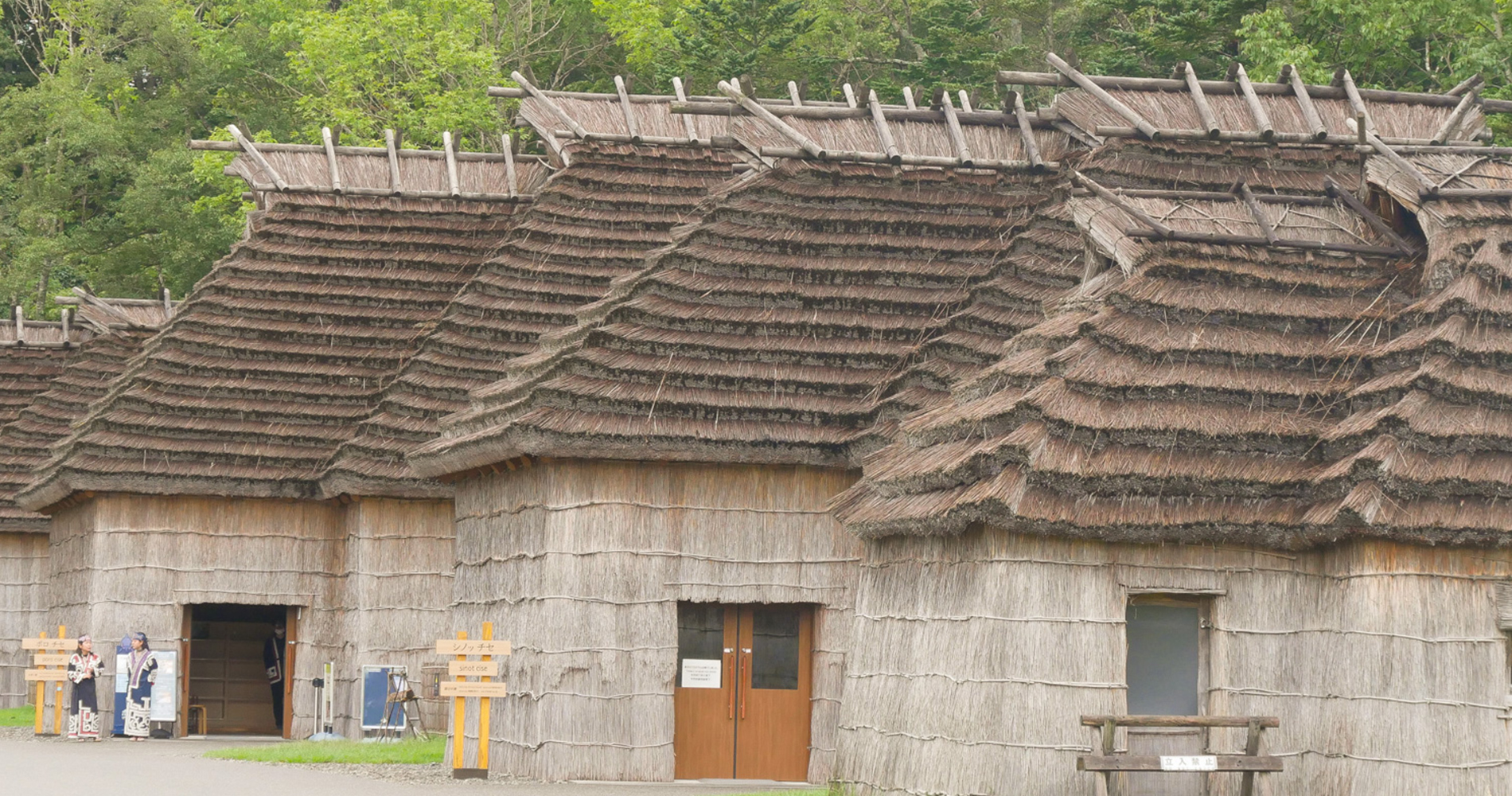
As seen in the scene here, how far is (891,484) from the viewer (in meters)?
17.7

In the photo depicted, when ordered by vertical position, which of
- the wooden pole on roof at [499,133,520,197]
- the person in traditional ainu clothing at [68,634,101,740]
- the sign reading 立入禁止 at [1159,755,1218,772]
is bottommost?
the person in traditional ainu clothing at [68,634,101,740]

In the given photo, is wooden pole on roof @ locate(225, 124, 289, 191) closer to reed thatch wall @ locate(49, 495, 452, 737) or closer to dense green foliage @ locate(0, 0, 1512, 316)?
reed thatch wall @ locate(49, 495, 452, 737)

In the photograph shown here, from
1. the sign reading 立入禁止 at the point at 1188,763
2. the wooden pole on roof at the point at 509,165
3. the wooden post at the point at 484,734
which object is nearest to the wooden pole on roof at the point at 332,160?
the wooden pole on roof at the point at 509,165

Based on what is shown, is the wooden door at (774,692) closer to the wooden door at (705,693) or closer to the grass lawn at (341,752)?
the wooden door at (705,693)

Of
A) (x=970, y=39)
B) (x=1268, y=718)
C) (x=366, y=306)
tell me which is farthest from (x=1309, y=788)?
(x=970, y=39)

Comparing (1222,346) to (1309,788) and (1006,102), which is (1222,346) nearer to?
(1309,788)

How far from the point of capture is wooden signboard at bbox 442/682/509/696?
67.3ft

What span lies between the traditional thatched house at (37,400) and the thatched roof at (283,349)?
6.82 m

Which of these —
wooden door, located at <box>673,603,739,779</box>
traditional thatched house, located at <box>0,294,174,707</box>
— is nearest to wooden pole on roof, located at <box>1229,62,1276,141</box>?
wooden door, located at <box>673,603,739,779</box>

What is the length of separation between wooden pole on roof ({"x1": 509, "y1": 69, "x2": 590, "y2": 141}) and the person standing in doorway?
9.78 meters

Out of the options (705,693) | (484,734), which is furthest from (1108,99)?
(484,734)

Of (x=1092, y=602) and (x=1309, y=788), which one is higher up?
(x=1092, y=602)

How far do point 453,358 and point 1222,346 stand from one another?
12.6m

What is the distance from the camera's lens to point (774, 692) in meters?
22.2
